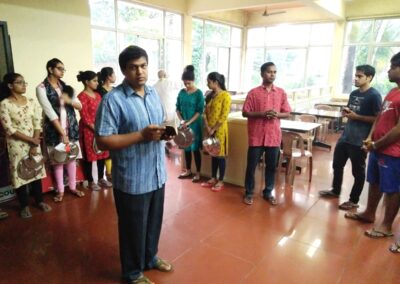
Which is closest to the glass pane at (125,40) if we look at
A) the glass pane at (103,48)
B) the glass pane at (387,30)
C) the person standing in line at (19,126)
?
the glass pane at (103,48)

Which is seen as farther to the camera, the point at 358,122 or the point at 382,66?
the point at 382,66

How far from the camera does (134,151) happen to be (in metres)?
1.57

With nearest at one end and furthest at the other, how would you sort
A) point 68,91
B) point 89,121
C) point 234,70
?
point 68,91 → point 89,121 → point 234,70

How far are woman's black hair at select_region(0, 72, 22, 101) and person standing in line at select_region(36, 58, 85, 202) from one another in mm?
220

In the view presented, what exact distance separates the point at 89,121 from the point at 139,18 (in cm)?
447

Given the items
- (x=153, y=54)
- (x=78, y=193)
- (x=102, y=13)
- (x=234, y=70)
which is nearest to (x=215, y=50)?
(x=234, y=70)

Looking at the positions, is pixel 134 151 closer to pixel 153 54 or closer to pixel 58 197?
pixel 58 197

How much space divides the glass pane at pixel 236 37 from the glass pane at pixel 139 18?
141 inches

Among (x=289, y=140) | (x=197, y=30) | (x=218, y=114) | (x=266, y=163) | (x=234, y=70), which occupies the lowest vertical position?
(x=266, y=163)

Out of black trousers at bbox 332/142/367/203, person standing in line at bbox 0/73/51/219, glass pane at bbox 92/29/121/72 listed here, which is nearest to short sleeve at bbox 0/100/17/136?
person standing in line at bbox 0/73/51/219

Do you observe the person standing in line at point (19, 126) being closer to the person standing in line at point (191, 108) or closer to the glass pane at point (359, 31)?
the person standing in line at point (191, 108)

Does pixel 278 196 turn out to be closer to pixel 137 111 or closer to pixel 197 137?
pixel 197 137

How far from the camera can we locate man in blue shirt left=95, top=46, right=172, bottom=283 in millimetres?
1500

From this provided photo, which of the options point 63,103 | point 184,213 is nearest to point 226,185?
point 184,213
